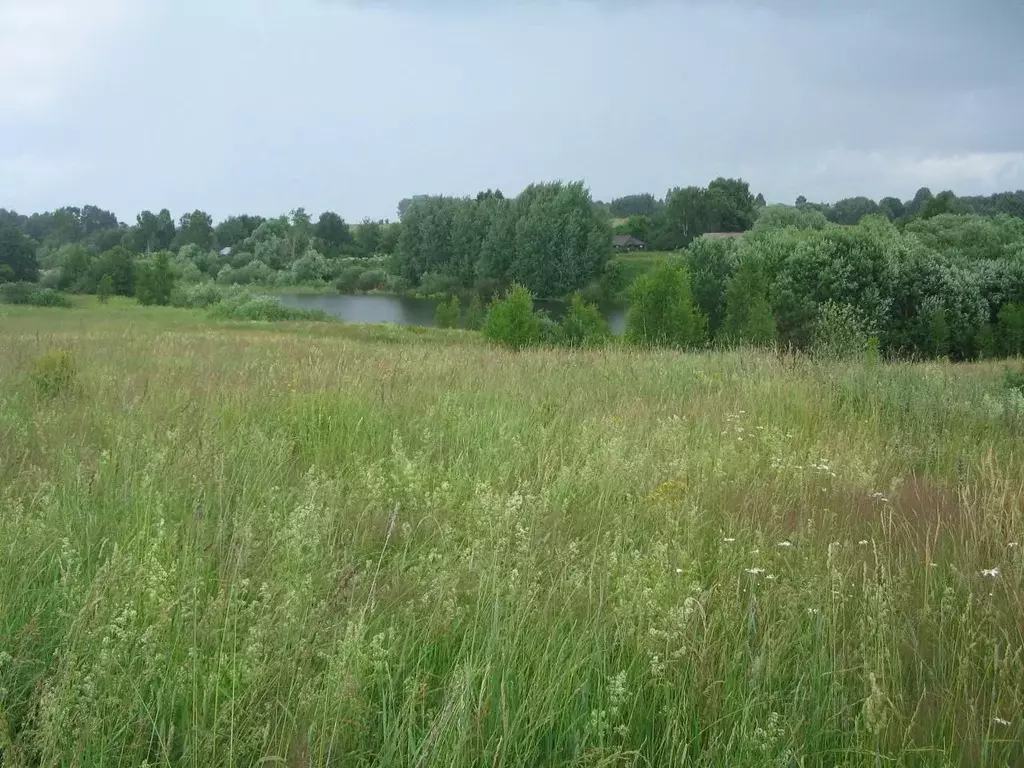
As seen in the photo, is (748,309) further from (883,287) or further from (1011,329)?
(1011,329)

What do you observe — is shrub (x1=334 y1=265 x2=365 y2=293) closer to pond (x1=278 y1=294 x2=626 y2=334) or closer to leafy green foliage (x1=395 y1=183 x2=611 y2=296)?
pond (x1=278 y1=294 x2=626 y2=334)

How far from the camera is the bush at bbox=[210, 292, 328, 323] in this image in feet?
151

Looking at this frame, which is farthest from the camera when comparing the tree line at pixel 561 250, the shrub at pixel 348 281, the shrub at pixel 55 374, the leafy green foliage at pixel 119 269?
the shrub at pixel 348 281

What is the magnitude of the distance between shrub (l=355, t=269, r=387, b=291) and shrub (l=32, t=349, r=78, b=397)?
237 feet

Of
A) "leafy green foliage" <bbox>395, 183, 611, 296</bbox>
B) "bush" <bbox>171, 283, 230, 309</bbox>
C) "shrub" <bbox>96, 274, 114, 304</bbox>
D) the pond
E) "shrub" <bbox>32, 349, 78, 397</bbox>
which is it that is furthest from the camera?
"leafy green foliage" <bbox>395, 183, 611, 296</bbox>

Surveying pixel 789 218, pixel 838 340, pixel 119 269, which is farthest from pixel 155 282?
pixel 838 340

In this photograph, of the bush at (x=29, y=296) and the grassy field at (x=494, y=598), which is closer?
the grassy field at (x=494, y=598)

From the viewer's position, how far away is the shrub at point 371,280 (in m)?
77.9

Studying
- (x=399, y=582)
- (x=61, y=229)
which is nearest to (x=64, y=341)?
(x=399, y=582)

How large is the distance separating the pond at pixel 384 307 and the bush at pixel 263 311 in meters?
3.31

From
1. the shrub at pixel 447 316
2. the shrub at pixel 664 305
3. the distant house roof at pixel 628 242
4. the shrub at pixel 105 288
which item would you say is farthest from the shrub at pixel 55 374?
the distant house roof at pixel 628 242

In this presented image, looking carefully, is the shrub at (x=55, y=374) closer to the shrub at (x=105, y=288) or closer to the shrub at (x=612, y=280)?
the shrub at (x=105, y=288)

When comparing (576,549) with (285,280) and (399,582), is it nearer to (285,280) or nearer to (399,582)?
(399,582)

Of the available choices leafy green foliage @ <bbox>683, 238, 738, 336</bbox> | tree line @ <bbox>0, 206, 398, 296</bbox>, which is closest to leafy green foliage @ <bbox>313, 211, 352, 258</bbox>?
tree line @ <bbox>0, 206, 398, 296</bbox>
